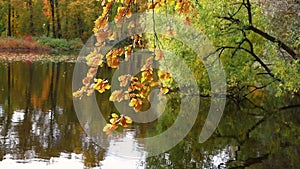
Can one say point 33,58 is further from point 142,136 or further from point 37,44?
point 142,136

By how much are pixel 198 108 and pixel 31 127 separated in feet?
17.5

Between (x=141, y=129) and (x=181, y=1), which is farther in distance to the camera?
(x=141, y=129)

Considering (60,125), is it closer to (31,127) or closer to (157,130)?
(31,127)

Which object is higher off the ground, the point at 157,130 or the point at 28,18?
the point at 28,18

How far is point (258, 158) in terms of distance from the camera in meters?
8.95

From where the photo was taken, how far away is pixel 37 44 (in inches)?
1628

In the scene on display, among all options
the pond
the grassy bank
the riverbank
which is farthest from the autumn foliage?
the grassy bank

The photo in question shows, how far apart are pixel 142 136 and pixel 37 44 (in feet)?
107

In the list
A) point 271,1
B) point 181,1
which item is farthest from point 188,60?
point 181,1

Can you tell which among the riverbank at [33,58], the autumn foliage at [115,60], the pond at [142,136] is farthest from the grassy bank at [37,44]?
the autumn foliage at [115,60]

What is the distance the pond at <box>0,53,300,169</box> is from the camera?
8461mm

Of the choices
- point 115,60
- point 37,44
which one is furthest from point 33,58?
point 115,60

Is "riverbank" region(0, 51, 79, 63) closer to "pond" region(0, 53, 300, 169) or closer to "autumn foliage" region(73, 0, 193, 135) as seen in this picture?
"pond" region(0, 53, 300, 169)

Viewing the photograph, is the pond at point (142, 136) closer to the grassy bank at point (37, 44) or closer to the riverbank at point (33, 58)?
the riverbank at point (33, 58)
